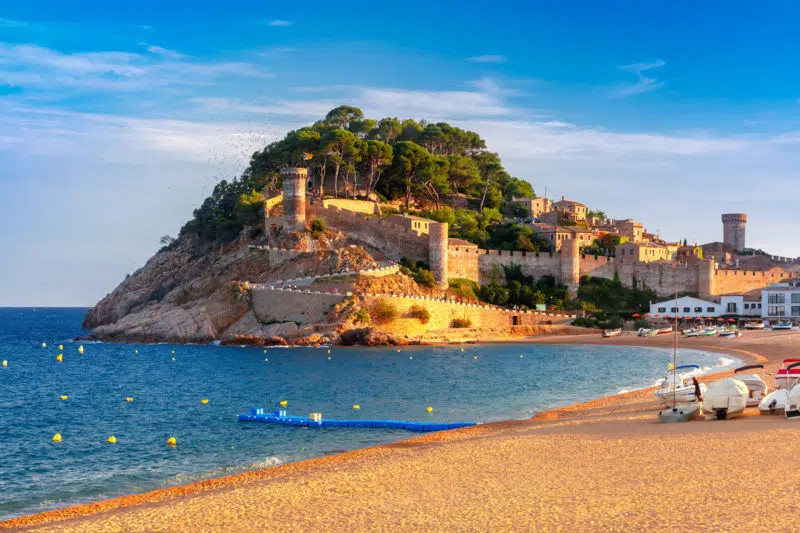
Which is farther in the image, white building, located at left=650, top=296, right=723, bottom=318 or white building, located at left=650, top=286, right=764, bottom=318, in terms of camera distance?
white building, located at left=650, top=296, right=723, bottom=318

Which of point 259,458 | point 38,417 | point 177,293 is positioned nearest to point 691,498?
point 259,458

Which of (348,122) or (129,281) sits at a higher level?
(348,122)

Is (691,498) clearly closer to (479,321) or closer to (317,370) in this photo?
(317,370)

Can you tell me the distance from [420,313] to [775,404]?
34.3 metres

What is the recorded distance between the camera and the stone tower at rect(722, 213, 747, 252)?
89625 millimetres

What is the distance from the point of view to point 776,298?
59.8 meters

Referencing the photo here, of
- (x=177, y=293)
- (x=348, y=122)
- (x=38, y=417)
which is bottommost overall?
(x=38, y=417)

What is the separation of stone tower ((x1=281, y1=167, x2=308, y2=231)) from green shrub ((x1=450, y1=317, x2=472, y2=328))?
486 inches

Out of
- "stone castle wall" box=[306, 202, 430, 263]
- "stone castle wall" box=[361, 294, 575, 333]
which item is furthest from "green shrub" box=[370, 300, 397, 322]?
"stone castle wall" box=[306, 202, 430, 263]

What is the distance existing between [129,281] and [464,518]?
61425 mm

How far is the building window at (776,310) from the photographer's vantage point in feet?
195

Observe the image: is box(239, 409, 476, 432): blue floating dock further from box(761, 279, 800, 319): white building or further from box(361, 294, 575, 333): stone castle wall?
box(761, 279, 800, 319): white building

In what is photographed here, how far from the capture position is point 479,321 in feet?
179

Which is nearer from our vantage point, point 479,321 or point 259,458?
point 259,458
